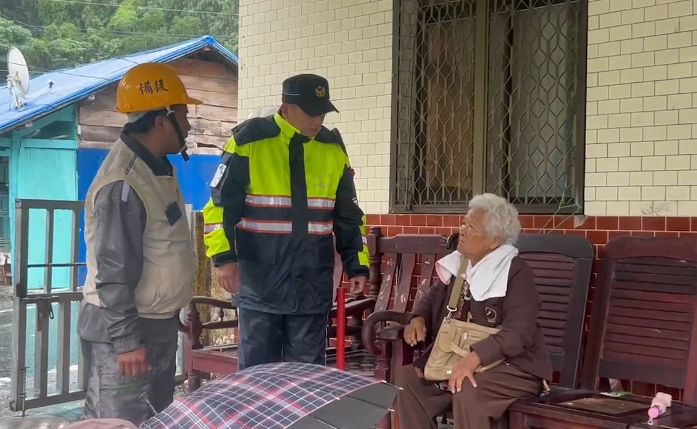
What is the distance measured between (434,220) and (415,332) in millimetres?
1283

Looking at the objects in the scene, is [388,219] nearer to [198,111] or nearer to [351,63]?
[351,63]

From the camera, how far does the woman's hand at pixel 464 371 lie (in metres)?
3.83

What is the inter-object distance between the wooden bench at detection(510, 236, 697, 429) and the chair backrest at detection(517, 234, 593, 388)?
7 cm

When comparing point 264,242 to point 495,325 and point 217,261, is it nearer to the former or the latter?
point 217,261

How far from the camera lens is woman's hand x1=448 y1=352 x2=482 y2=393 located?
12.6 ft

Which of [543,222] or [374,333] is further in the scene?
[543,222]

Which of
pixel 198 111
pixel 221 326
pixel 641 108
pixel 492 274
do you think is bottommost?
pixel 221 326

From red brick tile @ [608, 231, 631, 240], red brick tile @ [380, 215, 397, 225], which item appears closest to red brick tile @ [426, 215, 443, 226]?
red brick tile @ [380, 215, 397, 225]

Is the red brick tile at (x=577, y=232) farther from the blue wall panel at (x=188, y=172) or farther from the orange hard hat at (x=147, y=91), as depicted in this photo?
the blue wall panel at (x=188, y=172)

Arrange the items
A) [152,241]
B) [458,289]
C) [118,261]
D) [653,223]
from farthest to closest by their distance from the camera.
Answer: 1. [653,223]
2. [458,289]
3. [152,241]
4. [118,261]

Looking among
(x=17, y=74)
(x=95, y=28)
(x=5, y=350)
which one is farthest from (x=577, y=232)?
(x=95, y=28)

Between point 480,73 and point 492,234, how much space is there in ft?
4.98

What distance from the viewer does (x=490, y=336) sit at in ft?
12.7

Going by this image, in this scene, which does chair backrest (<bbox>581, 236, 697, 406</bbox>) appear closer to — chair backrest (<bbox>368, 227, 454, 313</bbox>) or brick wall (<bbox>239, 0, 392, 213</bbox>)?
chair backrest (<bbox>368, 227, 454, 313</bbox>)
